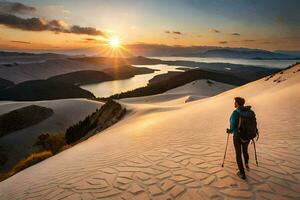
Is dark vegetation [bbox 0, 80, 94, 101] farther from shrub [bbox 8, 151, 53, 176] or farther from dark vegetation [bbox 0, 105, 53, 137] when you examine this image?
shrub [bbox 8, 151, 53, 176]

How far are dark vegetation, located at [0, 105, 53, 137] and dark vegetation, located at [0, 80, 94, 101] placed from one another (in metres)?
95.9

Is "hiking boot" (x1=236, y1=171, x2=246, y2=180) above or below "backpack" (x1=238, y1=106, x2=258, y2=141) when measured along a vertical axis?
below

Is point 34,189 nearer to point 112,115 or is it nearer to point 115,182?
point 115,182

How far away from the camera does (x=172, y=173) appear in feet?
25.5

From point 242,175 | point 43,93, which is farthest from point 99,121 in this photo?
point 43,93

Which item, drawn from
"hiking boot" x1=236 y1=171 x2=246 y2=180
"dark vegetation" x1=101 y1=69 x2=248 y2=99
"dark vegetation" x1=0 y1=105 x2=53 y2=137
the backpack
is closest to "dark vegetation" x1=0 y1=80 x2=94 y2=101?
"dark vegetation" x1=101 y1=69 x2=248 y2=99

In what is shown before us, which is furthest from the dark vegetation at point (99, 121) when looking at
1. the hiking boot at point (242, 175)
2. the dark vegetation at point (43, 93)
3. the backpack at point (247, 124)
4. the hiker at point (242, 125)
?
the dark vegetation at point (43, 93)

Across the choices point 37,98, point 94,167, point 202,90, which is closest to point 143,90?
point 202,90

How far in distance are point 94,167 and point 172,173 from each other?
11.2 feet

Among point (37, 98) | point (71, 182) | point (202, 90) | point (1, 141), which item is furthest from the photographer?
point (37, 98)

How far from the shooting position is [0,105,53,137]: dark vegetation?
54050mm

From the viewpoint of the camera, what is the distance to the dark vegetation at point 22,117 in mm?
54050

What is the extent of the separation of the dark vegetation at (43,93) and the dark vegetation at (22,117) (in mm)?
95899

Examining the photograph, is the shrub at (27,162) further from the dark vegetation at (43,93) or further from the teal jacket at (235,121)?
the dark vegetation at (43,93)
